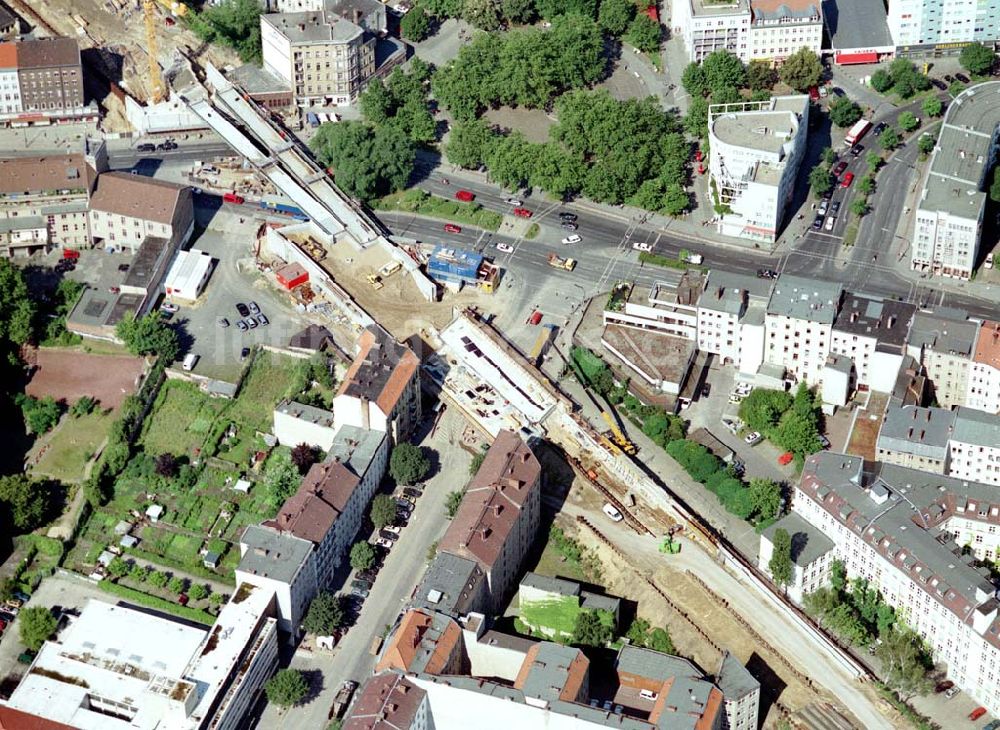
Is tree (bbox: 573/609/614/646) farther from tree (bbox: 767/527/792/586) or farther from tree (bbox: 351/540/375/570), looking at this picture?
tree (bbox: 351/540/375/570)

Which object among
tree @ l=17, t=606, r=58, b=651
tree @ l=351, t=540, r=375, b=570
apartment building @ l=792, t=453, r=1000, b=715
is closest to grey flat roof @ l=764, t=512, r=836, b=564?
apartment building @ l=792, t=453, r=1000, b=715

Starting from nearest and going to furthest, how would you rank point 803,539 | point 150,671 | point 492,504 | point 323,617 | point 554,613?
point 150,671 → point 323,617 → point 554,613 → point 492,504 → point 803,539

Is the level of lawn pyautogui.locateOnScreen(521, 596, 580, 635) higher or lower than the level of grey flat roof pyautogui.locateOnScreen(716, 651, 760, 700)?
lower

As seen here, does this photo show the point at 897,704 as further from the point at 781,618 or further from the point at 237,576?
the point at 237,576

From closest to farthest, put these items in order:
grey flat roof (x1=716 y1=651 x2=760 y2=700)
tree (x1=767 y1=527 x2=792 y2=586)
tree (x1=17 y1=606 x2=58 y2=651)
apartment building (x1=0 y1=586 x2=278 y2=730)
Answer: grey flat roof (x1=716 y1=651 x2=760 y2=700)
apartment building (x1=0 y1=586 x2=278 y2=730)
tree (x1=17 y1=606 x2=58 y2=651)
tree (x1=767 y1=527 x2=792 y2=586)

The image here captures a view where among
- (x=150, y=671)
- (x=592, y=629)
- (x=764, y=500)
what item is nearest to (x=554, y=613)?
A: (x=592, y=629)

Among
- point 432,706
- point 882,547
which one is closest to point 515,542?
point 432,706

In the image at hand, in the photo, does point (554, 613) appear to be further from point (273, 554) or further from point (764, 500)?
point (273, 554)
